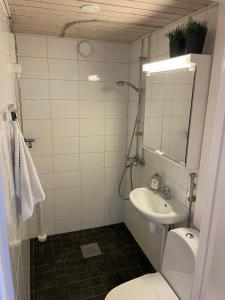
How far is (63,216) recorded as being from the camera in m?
2.67

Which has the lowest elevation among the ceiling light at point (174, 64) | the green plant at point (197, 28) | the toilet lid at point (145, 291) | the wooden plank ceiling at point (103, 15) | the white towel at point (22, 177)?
the toilet lid at point (145, 291)

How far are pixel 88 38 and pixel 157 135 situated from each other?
1.21 m

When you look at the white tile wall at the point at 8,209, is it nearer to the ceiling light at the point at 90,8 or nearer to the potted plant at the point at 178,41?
the ceiling light at the point at 90,8

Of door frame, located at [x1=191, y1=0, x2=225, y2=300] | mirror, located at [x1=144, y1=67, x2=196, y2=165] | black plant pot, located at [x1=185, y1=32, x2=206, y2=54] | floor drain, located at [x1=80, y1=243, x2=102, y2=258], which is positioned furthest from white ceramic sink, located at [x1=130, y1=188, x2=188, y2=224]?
black plant pot, located at [x1=185, y1=32, x2=206, y2=54]

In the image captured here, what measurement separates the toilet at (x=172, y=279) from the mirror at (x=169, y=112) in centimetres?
50

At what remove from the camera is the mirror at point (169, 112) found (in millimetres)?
1516

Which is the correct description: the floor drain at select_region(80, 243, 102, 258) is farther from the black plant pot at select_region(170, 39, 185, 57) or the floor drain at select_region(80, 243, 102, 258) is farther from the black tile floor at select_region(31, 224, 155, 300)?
the black plant pot at select_region(170, 39, 185, 57)

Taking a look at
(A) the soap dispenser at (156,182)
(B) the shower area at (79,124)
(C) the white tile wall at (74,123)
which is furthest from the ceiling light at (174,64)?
(A) the soap dispenser at (156,182)

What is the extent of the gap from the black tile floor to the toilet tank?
2.43ft

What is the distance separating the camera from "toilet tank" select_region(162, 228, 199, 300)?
1.34 meters

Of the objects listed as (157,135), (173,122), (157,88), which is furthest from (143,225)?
(157,88)

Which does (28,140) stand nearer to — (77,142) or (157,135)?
(77,142)

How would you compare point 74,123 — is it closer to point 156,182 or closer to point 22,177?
point 156,182

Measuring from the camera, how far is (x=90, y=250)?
246 centimetres
